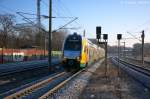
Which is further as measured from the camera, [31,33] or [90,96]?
[31,33]

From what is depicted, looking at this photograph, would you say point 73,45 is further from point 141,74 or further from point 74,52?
point 141,74

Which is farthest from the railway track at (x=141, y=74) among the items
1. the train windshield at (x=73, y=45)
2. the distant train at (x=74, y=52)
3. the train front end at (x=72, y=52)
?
the train windshield at (x=73, y=45)

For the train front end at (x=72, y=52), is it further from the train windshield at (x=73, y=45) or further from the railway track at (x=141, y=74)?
the railway track at (x=141, y=74)

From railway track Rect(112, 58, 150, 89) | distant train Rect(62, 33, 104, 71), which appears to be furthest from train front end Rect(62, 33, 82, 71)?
railway track Rect(112, 58, 150, 89)

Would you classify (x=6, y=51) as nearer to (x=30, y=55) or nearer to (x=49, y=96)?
(x=30, y=55)

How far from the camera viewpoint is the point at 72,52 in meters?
28.8

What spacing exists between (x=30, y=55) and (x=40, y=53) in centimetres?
871

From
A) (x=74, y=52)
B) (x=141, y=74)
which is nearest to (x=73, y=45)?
(x=74, y=52)

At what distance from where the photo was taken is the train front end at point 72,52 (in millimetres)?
28344

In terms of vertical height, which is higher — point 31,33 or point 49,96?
point 31,33

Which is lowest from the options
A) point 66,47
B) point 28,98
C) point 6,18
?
point 28,98

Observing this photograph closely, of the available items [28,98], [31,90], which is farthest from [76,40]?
[28,98]

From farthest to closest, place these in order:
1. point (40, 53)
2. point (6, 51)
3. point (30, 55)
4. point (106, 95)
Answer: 1. point (40, 53)
2. point (30, 55)
3. point (6, 51)
4. point (106, 95)

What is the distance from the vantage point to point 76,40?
29.2 metres
